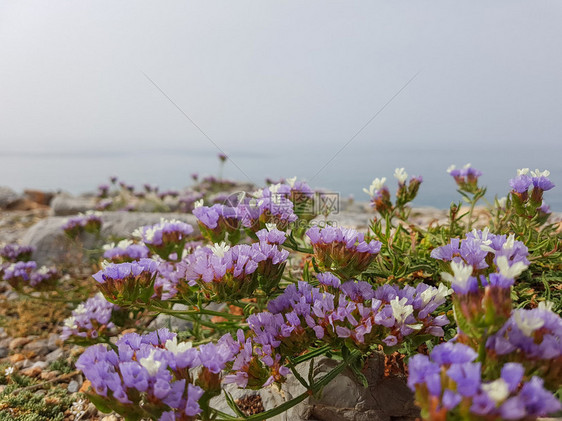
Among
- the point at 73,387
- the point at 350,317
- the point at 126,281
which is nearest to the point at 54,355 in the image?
the point at 73,387

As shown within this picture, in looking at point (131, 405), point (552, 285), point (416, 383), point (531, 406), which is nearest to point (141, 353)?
point (131, 405)

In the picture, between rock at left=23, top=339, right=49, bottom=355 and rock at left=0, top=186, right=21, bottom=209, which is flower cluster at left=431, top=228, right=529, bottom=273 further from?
rock at left=0, top=186, right=21, bottom=209

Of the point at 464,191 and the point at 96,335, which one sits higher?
the point at 464,191

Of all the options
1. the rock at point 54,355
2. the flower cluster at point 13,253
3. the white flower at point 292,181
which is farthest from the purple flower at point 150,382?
the flower cluster at point 13,253

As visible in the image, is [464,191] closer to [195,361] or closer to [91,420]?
[195,361]

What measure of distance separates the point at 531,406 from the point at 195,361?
38.4 inches

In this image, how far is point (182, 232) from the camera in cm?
270

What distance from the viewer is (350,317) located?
1.62m

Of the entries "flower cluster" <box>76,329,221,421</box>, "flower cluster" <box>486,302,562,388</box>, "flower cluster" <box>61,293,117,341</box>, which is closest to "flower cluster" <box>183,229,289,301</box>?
"flower cluster" <box>76,329,221,421</box>

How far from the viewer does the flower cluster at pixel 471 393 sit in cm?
104

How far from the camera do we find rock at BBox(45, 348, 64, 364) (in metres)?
3.46

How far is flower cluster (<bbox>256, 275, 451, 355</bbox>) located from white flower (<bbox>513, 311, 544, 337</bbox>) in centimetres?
40

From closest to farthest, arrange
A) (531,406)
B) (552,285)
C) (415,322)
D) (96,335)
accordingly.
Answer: (531,406) → (415,322) → (552,285) → (96,335)

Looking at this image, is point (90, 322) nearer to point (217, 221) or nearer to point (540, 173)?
point (217, 221)
